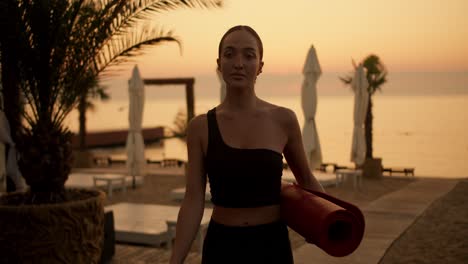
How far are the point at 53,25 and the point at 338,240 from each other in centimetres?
418

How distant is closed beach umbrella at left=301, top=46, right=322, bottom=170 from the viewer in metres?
11.3

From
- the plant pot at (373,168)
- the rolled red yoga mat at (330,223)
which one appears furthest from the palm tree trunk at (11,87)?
the plant pot at (373,168)

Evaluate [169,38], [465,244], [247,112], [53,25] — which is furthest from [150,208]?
[247,112]

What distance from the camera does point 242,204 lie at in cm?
165

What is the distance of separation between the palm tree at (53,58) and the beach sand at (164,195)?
1.60 meters

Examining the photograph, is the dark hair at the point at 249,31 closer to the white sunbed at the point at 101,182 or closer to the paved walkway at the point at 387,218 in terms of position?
the paved walkway at the point at 387,218

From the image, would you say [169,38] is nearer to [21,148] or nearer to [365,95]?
[21,148]

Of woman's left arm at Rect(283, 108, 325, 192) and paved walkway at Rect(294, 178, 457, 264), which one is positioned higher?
woman's left arm at Rect(283, 108, 325, 192)

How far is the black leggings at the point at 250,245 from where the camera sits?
1.66 meters

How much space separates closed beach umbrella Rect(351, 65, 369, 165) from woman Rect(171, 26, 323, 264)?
1129cm

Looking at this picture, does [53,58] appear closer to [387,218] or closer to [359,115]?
[387,218]

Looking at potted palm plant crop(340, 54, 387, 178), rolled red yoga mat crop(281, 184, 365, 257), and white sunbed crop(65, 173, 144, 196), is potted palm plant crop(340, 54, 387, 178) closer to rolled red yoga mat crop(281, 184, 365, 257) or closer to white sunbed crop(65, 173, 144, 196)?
white sunbed crop(65, 173, 144, 196)

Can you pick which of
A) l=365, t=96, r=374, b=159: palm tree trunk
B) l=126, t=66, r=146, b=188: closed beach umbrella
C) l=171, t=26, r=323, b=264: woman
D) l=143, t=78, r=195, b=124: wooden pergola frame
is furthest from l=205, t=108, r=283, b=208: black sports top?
l=365, t=96, r=374, b=159: palm tree trunk

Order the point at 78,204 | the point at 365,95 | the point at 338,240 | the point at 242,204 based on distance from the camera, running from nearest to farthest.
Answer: the point at 338,240 < the point at 242,204 < the point at 78,204 < the point at 365,95
